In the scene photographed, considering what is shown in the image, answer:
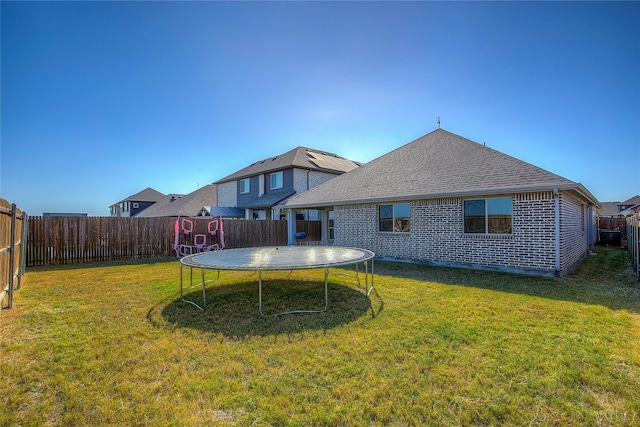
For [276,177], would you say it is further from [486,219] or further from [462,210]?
[486,219]

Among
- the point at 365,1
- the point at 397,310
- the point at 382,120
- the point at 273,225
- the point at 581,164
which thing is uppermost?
the point at 365,1

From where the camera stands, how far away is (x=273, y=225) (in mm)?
15781

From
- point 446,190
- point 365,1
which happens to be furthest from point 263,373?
point 365,1

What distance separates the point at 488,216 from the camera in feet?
27.6

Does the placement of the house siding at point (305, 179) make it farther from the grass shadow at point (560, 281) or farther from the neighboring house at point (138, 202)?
the neighboring house at point (138, 202)

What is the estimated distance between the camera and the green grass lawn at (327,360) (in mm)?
2217

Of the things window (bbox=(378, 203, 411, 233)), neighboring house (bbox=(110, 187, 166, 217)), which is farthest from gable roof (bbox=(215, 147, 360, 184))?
neighboring house (bbox=(110, 187, 166, 217))

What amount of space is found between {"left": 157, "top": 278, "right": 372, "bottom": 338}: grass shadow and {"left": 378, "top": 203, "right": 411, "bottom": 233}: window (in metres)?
4.61

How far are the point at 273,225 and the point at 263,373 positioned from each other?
43.3 ft

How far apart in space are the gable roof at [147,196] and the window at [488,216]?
4634 centimetres

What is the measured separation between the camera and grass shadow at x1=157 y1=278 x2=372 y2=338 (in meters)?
4.04

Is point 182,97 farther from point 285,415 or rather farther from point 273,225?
point 285,415

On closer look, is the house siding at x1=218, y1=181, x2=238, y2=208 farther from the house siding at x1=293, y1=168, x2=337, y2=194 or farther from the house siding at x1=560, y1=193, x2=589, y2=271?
the house siding at x1=560, y1=193, x2=589, y2=271

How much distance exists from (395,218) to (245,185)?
15.8 meters
